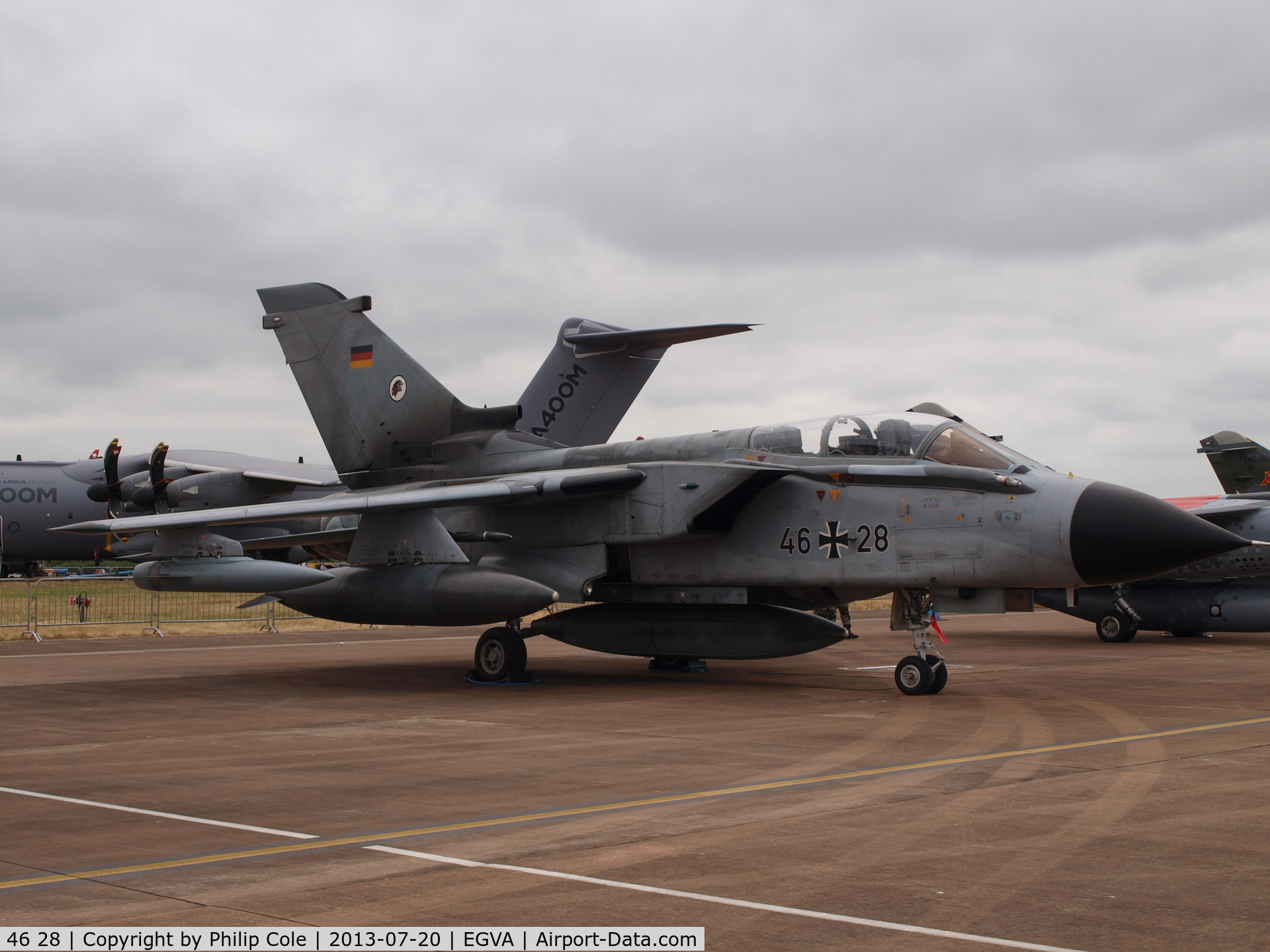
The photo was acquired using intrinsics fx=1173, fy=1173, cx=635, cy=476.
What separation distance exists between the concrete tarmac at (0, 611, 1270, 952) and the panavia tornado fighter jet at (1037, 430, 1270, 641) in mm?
8111

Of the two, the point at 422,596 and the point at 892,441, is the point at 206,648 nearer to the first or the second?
the point at 422,596

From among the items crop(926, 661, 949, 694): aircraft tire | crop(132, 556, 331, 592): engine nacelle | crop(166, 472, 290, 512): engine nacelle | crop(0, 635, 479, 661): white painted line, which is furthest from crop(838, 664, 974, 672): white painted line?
crop(166, 472, 290, 512): engine nacelle

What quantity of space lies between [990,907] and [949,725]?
5.56 m

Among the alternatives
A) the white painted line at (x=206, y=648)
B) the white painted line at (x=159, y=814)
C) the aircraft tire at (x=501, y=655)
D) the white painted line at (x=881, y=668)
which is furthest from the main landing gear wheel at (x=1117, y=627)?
the white painted line at (x=159, y=814)

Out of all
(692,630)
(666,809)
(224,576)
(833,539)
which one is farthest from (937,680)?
(224,576)

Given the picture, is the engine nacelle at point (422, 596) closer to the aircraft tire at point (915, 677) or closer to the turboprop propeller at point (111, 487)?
the aircraft tire at point (915, 677)

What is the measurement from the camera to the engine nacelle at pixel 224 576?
13.2 meters

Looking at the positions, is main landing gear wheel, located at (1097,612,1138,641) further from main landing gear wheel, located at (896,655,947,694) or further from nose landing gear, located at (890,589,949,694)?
main landing gear wheel, located at (896,655,947,694)

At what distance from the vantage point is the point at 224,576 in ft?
43.4

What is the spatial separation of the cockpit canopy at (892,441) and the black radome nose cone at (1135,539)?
3.31ft

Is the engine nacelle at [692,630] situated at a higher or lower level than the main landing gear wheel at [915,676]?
higher

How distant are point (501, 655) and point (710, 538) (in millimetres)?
2843

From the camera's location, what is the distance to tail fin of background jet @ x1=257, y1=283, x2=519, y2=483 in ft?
53.5

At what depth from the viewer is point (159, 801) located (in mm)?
6547
